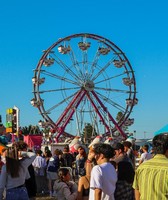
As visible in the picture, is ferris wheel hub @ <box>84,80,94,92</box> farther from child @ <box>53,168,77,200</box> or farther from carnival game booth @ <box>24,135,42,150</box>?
child @ <box>53,168,77,200</box>

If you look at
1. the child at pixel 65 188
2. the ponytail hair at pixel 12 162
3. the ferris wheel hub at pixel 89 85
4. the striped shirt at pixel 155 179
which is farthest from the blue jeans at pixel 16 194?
the ferris wheel hub at pixel 89 85

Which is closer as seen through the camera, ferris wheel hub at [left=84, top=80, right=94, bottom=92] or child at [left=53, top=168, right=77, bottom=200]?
child at [left=53, top=168, right=77, bottom=200]

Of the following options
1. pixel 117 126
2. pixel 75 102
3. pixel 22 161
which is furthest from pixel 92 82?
pixel 22 161

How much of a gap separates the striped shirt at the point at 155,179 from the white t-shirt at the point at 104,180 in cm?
105

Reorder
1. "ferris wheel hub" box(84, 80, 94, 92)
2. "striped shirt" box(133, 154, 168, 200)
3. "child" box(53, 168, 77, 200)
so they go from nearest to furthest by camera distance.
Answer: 1. "striped shirt" box(133, 154, 168, 200)
2. "child" box(53, 168, 77, 200)
3. "ferris wheel hub" box(84, 80, 94, 92)

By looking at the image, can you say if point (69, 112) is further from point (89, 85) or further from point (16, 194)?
point (16, 194)

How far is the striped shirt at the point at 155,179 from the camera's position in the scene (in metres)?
4.45

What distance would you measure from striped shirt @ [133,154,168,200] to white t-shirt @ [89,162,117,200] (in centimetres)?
105

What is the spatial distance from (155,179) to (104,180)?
4.19 ft

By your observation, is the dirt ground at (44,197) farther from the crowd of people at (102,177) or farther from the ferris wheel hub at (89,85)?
the ferris wheel hub at (89,85)

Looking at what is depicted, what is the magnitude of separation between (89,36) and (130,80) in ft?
17.4

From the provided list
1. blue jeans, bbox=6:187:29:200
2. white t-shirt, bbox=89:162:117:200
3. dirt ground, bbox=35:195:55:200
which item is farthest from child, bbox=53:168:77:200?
dirt ground, bbox=35:195:55:200

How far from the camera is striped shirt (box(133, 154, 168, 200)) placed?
4.45m

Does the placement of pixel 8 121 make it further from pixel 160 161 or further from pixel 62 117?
pixel 62 117
